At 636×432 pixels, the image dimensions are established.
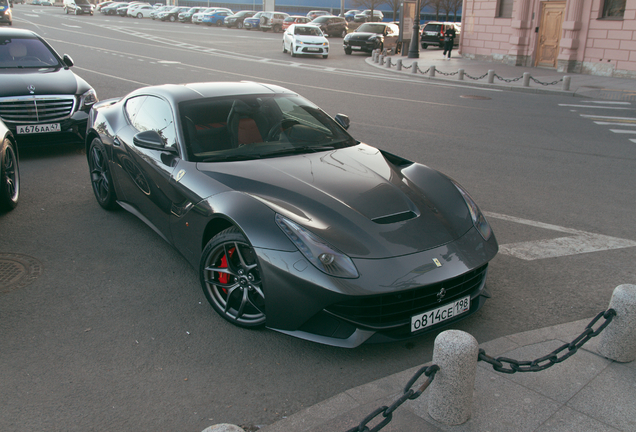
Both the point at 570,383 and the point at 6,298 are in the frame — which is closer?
the point at 570,383

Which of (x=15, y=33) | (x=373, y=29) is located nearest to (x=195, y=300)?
(x=15, y=33)

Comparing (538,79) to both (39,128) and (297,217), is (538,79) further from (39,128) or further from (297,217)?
(297,217)

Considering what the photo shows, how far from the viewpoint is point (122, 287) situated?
435 centimetres

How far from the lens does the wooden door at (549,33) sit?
78.8ft

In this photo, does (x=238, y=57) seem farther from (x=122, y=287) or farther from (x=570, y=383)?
(x=570, y=383)

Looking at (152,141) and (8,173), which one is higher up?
(152,141)

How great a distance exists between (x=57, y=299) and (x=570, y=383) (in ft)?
11.8

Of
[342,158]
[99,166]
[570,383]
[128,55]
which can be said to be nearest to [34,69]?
[99,166]

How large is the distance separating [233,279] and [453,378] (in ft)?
5.55

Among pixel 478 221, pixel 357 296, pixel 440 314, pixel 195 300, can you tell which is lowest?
pixel 195 300

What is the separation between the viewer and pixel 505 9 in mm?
26641

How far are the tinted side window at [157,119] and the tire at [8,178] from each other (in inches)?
64.8

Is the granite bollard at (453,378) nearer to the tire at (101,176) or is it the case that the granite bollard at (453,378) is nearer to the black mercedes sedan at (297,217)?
the black mercedes sedan at (297,217)

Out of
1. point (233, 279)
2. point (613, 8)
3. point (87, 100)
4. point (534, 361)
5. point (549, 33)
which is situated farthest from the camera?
point (549, 33)
